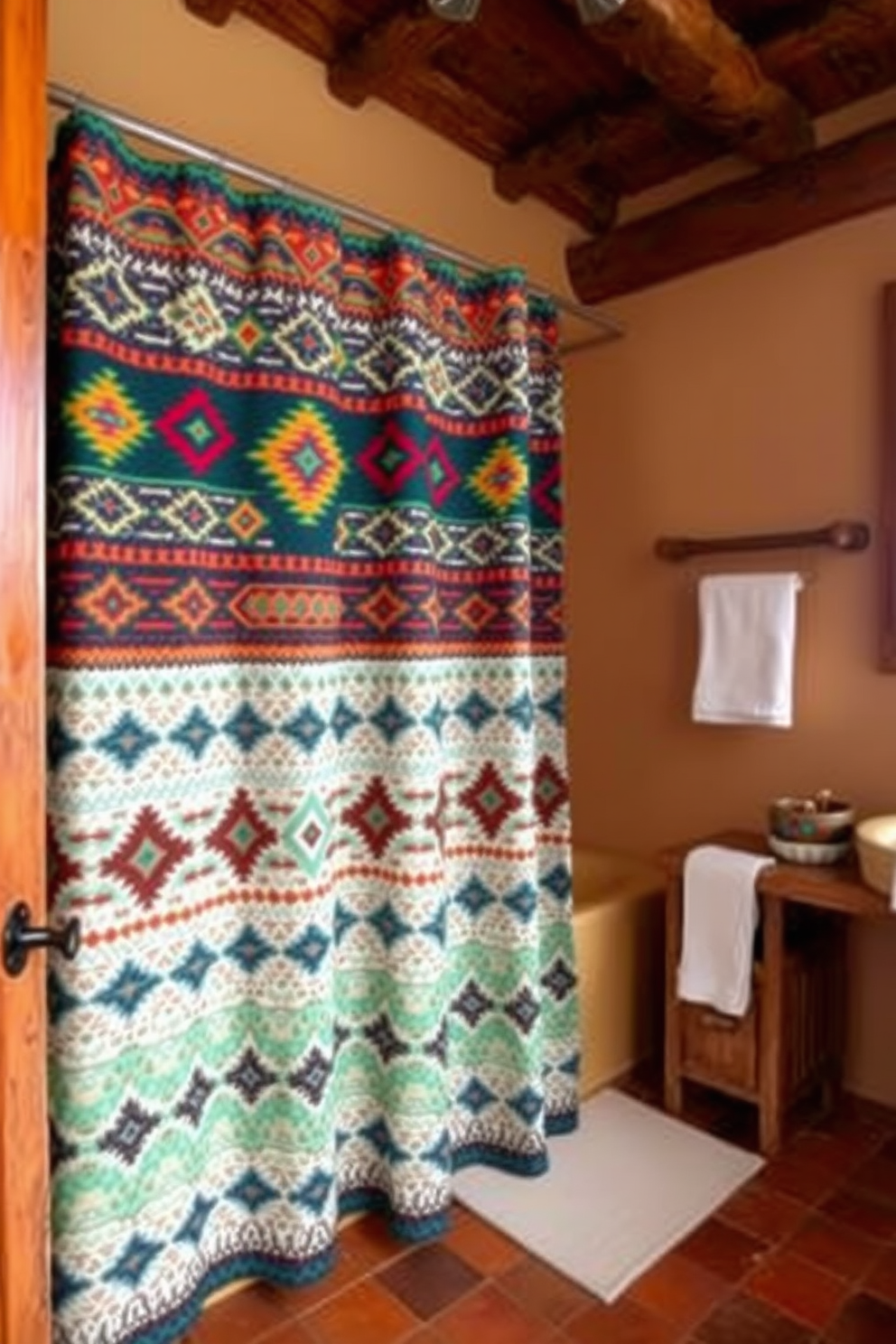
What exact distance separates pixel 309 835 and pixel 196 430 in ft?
2.53

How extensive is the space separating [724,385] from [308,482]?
149 centimetres

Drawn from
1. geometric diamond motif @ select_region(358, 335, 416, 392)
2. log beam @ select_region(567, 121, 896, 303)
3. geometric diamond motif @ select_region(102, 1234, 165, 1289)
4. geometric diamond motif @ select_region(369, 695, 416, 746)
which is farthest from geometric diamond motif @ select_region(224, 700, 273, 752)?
log beam @ select_region(567, 121, 896, 303)

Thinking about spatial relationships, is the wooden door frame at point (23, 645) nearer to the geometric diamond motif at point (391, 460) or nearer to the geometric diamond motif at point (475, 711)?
the geometric diamond motif at point (391, 460)

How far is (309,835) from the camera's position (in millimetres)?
1586

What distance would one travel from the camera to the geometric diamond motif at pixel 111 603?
1.34m

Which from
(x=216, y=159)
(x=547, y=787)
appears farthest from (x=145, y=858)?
(x=216, y=159)

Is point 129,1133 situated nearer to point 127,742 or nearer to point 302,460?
point 127,742

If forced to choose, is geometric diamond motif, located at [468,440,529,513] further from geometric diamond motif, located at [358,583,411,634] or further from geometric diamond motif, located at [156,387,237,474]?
geometric diamond motif, located at [156,387,237,474]

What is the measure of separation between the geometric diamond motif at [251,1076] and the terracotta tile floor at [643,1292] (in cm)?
41

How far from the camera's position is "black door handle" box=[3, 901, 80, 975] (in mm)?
1014

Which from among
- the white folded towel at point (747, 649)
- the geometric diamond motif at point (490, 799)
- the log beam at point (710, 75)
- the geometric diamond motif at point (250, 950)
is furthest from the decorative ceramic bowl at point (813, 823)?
the log beam at point (710, 75)

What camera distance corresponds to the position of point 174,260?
1460 mm

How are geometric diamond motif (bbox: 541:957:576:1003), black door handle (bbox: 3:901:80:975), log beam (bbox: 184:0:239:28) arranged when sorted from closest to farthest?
black door handle (bbox: 3:901:80:975)
log beam (bbox: 184:0:239:28)
geometric diamond motif (bbox: 541:957:576:1003)

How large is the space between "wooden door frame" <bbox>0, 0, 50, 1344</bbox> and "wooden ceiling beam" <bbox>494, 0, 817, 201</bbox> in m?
1.28
